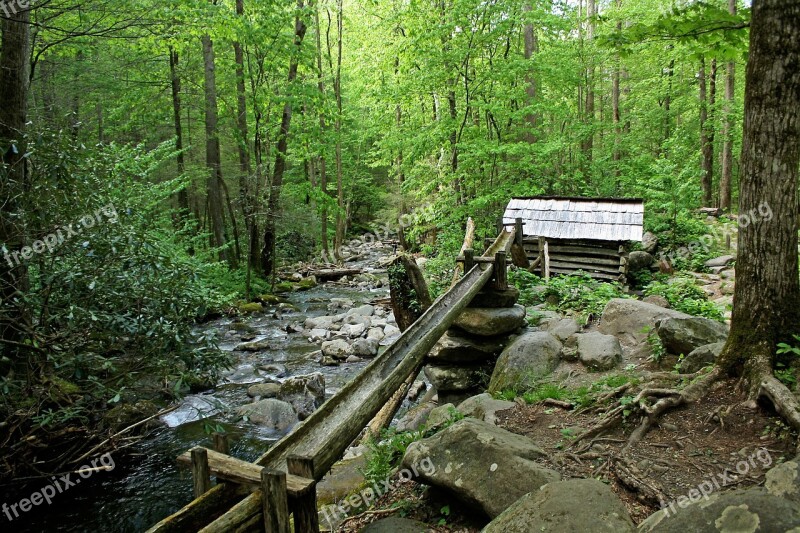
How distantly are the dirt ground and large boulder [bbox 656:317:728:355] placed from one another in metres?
1.27

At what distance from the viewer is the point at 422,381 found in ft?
26.7

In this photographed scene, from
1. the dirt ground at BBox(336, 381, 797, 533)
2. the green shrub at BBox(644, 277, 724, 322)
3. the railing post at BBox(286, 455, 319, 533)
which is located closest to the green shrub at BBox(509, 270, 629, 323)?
the green shrub at BBox(644, 277, 724, 322)

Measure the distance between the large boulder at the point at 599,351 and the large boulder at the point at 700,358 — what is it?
990 mm

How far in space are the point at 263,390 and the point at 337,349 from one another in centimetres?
213

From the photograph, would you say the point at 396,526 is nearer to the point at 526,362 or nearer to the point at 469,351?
the point at 526,362

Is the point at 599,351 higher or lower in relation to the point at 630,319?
lower

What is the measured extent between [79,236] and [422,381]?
5.50 metres

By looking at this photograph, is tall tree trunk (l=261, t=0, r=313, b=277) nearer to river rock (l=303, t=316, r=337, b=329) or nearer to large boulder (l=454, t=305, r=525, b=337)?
river rock (l=303, t=316, r=337, b=329)

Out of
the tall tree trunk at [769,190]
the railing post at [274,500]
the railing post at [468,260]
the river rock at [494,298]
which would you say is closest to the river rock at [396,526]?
the railing post at [274,500]

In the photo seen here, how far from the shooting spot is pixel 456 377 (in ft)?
21.9
